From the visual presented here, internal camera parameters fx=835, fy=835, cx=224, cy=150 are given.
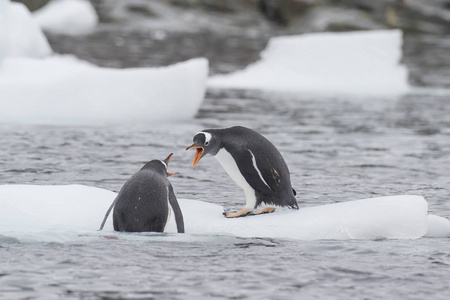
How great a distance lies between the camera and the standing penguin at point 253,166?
694 cm

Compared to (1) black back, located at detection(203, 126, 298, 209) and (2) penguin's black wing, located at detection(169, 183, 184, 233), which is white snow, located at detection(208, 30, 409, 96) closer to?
(1) black back, located at detection(203, 126, 298, 209)

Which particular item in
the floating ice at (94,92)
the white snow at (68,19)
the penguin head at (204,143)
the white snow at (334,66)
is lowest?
the penguin head at (204,143)

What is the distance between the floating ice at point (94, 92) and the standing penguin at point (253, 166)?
6.08m

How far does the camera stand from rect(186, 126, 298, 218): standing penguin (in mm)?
6941

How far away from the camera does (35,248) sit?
582cm

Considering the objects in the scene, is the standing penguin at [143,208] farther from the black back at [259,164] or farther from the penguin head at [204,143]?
the black back at [259,164]

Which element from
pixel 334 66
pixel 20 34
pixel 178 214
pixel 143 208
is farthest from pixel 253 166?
pixel 334 66

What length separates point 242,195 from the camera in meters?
8.52

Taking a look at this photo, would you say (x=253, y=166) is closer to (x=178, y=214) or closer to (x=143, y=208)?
(x=178, y=214)

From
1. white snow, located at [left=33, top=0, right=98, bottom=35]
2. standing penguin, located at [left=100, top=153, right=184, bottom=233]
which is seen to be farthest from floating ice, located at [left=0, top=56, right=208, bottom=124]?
white snow, located at [left=33, top=0, right=98, bottom=35]

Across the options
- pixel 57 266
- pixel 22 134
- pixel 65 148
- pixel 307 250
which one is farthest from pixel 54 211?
pixel 22 134

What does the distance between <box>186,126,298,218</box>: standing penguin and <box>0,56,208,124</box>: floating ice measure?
6.08m

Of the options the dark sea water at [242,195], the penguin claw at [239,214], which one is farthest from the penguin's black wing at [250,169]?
the dark sea water at [242,195]

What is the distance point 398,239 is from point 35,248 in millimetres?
2707
